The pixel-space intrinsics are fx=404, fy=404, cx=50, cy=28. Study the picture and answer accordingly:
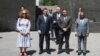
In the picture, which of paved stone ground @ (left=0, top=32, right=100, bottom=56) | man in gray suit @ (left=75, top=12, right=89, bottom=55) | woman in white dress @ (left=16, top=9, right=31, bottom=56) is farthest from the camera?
paved stone ground @ (left=0, top=32, right=100, bottom=56)

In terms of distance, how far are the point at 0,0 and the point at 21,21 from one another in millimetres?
11119

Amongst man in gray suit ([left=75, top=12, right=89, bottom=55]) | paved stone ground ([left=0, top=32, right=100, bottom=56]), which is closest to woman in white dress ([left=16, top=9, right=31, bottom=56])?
paved stone ground ([left=0, top=32, right=100, bottom=56])

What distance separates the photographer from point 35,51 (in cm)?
1689

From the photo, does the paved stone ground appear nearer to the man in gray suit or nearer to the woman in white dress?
the man in gray suit

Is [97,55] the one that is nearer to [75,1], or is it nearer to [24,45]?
[24,45]

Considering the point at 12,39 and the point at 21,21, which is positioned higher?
the point at 21,21

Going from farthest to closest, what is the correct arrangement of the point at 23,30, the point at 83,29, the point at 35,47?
the point at 35,47, the point at 83,29, the point at 23,30

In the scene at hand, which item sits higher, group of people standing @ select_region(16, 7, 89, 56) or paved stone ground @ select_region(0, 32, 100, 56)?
group of people standing @ select_region(16, 7, 89, 56)

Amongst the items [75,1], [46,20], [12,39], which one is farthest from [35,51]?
[75,1]

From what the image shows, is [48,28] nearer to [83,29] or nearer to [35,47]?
[83,29]

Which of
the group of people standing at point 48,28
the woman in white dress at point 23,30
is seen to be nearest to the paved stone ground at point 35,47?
the group of people standing at point 48,28

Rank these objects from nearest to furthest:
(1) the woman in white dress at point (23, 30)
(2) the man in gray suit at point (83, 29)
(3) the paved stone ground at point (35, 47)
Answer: (1) the woman in white dress at point (23, 30) < (2) the man in gray suit at point (83, 29) < (3) the paved stone ground at point (35, 47)

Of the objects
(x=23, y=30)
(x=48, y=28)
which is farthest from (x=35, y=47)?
(x=23, y=30)

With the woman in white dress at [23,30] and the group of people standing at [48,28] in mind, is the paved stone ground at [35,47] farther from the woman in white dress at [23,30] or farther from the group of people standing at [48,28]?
the woman in white dress at [23,30]
